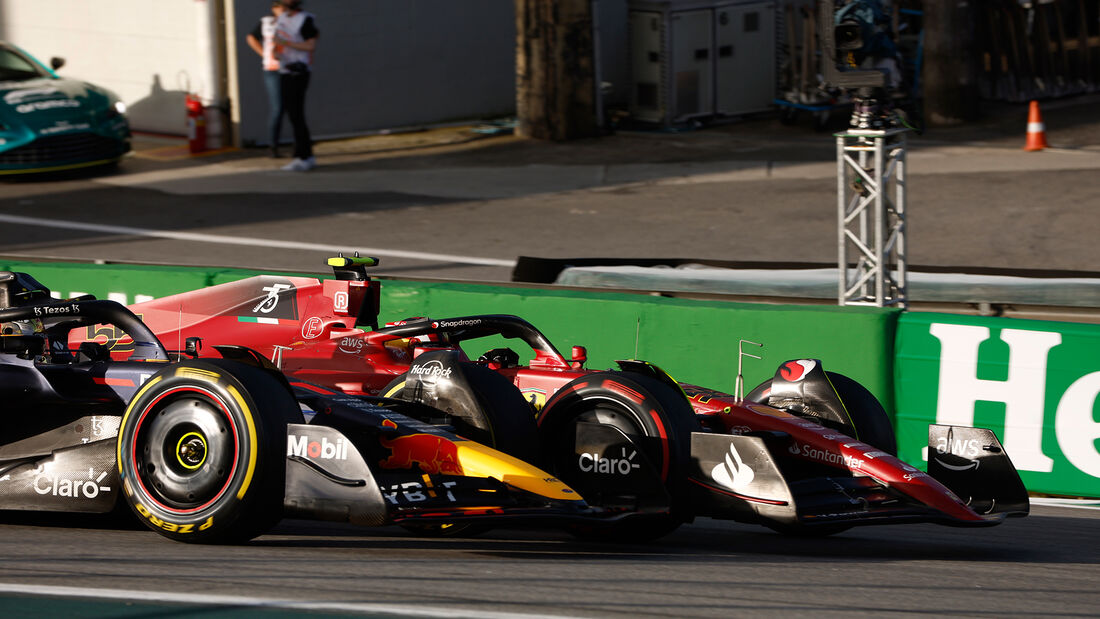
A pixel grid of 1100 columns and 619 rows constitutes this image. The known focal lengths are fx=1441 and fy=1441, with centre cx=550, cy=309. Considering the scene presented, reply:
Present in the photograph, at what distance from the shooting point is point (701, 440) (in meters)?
6.49

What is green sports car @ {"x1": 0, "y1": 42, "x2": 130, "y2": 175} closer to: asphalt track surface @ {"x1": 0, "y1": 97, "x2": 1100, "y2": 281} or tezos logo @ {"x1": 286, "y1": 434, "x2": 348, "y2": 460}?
asphalt track surface @ {"x1": 0, "y1": 97, "x2": 1100, "y2": 281}

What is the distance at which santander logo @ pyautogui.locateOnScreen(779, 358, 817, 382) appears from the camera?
7570mm

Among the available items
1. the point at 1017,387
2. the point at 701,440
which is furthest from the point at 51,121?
the point at 701,440

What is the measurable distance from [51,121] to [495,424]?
13.3m

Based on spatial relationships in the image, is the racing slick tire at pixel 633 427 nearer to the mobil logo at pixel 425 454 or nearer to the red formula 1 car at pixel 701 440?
the red formula 1 car at pixel 701 440

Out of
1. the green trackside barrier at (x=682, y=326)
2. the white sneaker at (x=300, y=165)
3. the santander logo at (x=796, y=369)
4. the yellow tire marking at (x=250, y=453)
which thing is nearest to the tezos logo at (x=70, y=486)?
the yellow tire marking at (x=250, y=453)

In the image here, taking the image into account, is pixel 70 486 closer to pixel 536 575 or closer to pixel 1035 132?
pixel 536 575

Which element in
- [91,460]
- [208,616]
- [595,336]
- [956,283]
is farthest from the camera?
[956,283]

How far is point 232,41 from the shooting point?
20.5 meters

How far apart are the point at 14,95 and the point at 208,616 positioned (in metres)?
14.7

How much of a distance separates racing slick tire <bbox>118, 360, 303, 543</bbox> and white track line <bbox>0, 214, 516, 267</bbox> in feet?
29.0

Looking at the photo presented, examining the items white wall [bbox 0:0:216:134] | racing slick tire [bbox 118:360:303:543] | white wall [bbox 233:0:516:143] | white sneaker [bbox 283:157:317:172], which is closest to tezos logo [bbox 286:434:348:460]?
racing slick tire [bbox 118:360:303:543]

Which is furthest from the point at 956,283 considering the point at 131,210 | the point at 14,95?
the point at 14,95

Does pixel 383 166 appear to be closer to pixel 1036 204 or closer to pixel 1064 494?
pixel 1036 204
